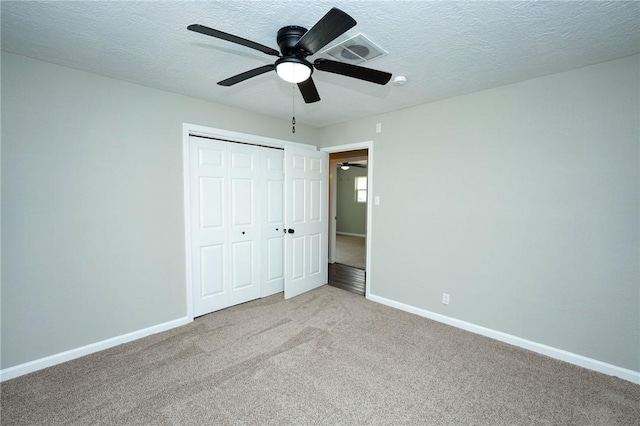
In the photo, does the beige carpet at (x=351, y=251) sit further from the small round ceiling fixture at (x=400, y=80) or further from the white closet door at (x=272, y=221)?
the small round ceiling fixture at (x=400, y=80)

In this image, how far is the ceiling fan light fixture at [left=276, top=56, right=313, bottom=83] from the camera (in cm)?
162

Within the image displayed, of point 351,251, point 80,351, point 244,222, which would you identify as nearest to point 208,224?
point 244,222

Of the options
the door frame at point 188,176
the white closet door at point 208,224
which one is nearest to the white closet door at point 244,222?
the white closet door at point 208,224

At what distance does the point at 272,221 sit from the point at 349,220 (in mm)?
5837

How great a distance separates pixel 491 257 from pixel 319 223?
233cm

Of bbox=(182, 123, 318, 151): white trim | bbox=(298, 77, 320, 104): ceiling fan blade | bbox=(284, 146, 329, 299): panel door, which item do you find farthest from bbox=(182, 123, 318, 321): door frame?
bbox=(298, 77, 320, 104): ceiling fan blade

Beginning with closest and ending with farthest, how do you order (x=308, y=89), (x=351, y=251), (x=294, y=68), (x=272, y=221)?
1. (x=294, y=68)
2. (x=308, y=89)
3. (x=272, y=221)
4. (x=351, y=251)

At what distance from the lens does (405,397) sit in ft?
6.47

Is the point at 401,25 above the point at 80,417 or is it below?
above

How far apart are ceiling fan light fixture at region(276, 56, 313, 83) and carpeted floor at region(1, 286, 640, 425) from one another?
2215mm

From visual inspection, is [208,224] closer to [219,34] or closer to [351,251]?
[219,34]

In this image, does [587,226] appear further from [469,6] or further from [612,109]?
[469,6]

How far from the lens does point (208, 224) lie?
329 cm

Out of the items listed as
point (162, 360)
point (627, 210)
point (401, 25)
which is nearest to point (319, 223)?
point (162, 360)
